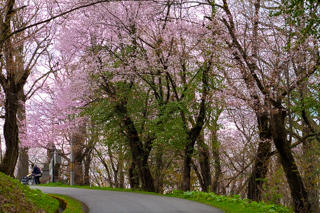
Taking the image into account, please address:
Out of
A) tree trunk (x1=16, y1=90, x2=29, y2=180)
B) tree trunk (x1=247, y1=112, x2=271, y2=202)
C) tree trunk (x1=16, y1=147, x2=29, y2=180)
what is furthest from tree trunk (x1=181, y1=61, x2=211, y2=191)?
tree trunk (x1=16, y1=147, x2=29, y2=180)

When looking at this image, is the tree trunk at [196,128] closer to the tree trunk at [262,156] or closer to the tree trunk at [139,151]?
the tree trunk at [139,151]

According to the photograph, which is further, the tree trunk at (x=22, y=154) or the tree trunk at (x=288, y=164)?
the tree trunk at (x=22, y=154)

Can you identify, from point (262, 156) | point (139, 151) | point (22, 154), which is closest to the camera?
point (262, 156)

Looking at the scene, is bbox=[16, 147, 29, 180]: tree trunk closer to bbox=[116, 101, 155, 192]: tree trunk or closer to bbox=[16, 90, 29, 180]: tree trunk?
bbox=[16, 90, 29, 180]: tree trunk

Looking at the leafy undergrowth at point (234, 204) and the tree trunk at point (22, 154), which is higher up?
the tree trunk at point (22, 154)

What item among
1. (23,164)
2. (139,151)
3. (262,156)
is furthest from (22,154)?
(262,156)

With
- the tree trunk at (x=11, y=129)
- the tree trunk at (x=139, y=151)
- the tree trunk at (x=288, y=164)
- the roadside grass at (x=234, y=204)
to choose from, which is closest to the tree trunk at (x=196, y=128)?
the tree trunk at (x=139, y=151)

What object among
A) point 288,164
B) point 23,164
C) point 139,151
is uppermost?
point 139,151

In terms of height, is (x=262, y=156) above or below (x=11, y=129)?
below

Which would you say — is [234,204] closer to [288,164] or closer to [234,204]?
[234,204]

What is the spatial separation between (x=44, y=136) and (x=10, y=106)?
12.5 meters

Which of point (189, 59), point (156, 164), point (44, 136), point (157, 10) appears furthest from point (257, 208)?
point (44, 136)

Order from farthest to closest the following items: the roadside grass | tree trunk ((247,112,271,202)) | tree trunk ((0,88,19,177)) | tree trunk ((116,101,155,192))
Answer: tree trunk ((116,101,155,192)) < tree trunk ((247,112,271,202)) < tree trunk ((0,88,19,177)) < the roadside grass

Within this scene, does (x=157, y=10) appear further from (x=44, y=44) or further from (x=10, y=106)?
(x=10, y=106)
